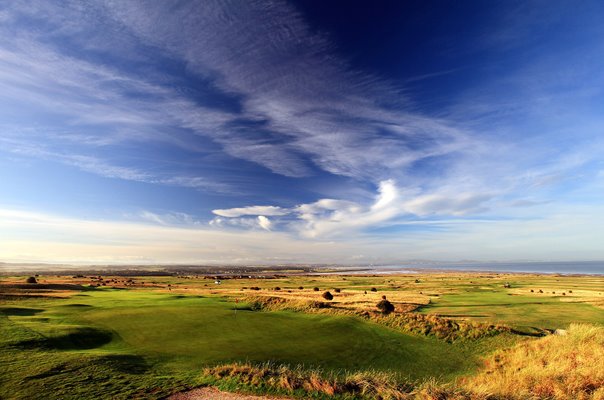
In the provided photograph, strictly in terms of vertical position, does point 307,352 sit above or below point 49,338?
below

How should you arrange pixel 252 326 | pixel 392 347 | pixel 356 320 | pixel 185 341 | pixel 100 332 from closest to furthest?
pixel 185 341 → pixel 100 332 → pixel 392 347 → pixel 252 326 → pixel 356 320

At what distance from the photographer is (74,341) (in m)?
22.4

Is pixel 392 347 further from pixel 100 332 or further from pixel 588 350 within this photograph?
pixel 100 332

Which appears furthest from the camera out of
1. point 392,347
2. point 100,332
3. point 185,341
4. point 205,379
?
point 392,347

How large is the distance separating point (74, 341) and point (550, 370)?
94.1 ft

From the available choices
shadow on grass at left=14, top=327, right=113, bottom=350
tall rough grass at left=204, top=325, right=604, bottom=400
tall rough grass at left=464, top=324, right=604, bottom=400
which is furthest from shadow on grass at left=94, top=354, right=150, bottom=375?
tall rough grass at left=464, top=324, right=604, bottom=400

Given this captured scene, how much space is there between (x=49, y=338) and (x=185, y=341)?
8.14 metres

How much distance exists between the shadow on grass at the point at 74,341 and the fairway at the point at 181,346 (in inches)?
2.2

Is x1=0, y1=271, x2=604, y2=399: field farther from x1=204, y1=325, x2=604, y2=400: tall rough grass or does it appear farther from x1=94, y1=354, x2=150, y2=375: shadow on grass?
x1=204, y1=325, x2=604, y2=400: tall rough grass

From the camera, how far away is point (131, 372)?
16188 millimetres

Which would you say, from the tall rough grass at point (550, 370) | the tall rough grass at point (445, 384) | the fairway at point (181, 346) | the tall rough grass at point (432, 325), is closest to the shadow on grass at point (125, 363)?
the fairway at point (181, 346)

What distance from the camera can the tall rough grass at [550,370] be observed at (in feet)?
48.4

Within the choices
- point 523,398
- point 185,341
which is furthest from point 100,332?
point 523,398

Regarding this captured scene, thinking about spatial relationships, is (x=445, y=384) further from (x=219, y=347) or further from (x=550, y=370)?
(x=219, y=347)
